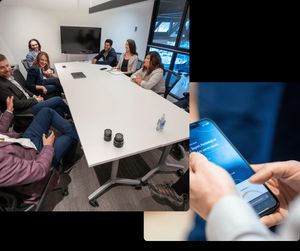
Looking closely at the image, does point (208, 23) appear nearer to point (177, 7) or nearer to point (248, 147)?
point (177, 7)

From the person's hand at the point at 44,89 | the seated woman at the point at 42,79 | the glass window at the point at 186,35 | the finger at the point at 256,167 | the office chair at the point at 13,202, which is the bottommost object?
the office chair at the point at 13,202

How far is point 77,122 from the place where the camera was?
0.91 metres

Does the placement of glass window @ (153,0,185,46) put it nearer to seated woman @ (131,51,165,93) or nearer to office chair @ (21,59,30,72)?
seated woman @ (131,51,165,93)

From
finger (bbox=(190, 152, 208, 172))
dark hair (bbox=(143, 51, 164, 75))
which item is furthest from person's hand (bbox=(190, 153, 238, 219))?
dark hair (bbox=(143, 51, 164, 75))

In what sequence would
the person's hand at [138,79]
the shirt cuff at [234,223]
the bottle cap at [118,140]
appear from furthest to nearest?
the person's hand at [138,79] < the bottle cap at [118,140] < the shirt cuff at [234,223]

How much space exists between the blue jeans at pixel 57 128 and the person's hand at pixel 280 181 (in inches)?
32.0

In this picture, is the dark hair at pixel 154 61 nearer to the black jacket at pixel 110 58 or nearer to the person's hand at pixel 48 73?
the black jacket at pixel 110 58

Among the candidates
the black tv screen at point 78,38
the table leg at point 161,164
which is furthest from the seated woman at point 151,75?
the table leg at point 161,164

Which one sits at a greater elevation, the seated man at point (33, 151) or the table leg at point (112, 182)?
the seated man at point (33, 151)

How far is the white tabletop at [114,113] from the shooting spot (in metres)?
0.79

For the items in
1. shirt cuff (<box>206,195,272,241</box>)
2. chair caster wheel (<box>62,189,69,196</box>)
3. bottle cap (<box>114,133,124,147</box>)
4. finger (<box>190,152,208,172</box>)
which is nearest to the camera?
shirt cuff (<box>206,195,272,241</box>)

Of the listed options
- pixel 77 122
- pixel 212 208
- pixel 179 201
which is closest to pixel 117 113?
pixel 77 122

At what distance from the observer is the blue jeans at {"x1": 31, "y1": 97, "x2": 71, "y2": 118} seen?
30.4 inches

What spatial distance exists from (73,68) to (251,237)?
2.79 feet
